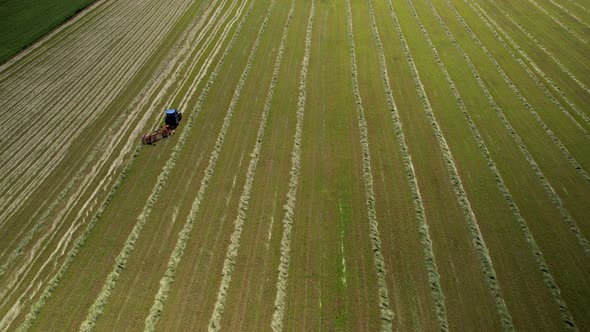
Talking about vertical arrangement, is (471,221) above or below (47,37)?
below

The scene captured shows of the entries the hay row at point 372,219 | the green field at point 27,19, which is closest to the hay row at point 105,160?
the hay row at point 372,219

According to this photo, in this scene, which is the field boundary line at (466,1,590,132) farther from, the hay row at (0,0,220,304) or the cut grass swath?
the hay row at (0,0,220,304)

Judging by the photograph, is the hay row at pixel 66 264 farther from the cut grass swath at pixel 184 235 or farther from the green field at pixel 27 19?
the green field at pixel 27 19

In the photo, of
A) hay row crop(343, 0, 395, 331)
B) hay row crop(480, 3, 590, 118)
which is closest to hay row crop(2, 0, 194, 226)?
hay row crop(343, 0, 395, 331)

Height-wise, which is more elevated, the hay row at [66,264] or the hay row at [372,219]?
the hay row at [66,264]

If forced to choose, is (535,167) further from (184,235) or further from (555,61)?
(184,235)

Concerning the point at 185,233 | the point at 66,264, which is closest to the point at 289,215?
the point at 185,233

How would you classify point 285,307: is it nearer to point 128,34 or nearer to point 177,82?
point 177,82

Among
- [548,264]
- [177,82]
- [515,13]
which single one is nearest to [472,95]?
[548,264]
